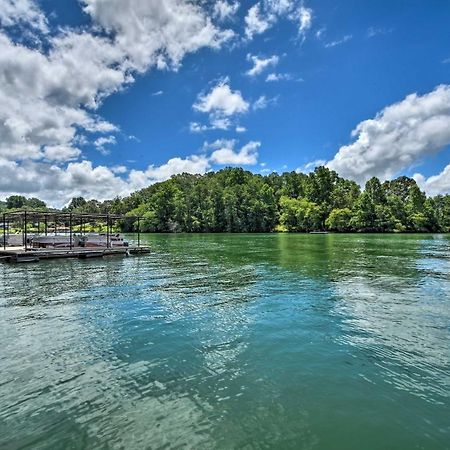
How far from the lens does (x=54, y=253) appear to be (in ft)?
132

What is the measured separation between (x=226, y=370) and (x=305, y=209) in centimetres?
13627

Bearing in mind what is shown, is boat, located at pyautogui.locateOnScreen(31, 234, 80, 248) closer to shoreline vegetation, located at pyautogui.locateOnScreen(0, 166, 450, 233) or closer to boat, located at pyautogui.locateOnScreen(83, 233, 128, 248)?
boat, located at pyautogui.locateOnScreen(83, 233, 128, 248)

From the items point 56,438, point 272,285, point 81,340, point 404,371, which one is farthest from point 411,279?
point 56,438

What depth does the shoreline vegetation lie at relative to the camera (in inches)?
5089

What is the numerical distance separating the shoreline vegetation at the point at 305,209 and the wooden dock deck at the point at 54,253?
89548mm

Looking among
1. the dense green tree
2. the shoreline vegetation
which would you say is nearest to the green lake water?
the dense green tree

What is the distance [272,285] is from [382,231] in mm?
119613

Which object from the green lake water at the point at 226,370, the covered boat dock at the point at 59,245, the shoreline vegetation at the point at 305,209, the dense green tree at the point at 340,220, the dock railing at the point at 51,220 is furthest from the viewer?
the dense green tree at the point at 340,220

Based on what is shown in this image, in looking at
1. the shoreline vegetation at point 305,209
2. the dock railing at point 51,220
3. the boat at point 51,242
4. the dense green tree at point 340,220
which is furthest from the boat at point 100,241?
the dense green tree at point 340,220

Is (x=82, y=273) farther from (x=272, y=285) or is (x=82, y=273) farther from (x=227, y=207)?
(x=227, y=207)

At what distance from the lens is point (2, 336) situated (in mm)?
13172

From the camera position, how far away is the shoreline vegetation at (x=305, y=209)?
129 m

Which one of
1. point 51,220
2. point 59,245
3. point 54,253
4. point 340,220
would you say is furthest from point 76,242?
point 340,220

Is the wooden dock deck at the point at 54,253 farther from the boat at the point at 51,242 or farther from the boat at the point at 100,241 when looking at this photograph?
the boat at the point at 100,241
